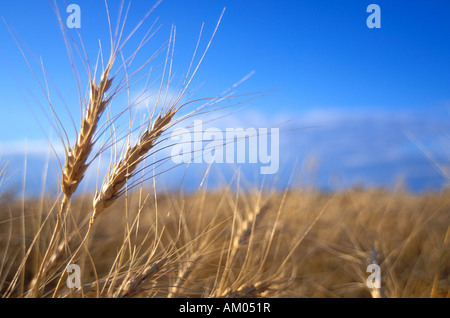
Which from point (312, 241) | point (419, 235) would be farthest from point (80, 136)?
point (419, 235)

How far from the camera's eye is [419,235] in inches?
142

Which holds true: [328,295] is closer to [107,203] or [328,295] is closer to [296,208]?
[296,208]

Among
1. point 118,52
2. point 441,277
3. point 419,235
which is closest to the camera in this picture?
point 118,52

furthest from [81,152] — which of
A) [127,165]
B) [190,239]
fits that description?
[190,239]

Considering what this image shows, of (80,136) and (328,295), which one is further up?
(80,136)

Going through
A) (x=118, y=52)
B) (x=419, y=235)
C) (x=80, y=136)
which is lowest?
(x=419, y=235)

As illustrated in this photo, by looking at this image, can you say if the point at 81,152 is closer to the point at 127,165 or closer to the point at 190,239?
the point at 127,165

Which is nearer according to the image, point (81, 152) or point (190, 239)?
point (81, 152)
